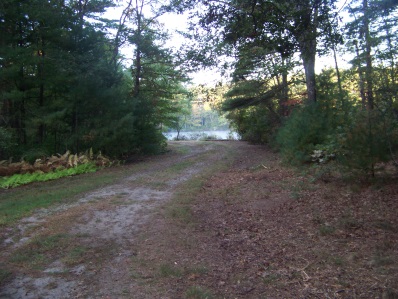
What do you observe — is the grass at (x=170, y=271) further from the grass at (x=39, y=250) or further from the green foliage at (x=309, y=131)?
the green foliage at (x=309, y=131)

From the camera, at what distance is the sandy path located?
3.38 m

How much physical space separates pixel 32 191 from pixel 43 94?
622 centimetres

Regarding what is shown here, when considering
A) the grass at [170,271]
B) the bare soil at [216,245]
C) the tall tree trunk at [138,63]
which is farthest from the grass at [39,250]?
the tall tree trunk at [138,63]

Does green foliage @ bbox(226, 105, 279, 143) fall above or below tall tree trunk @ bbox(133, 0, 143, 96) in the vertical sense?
below

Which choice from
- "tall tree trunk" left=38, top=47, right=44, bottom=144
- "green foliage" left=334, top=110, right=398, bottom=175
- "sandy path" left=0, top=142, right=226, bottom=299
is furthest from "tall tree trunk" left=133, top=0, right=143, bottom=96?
"green foliage" left=334, top=110, right=398, bottom=175

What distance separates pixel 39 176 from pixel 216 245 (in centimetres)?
793

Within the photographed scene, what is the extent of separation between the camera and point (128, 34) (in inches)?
611

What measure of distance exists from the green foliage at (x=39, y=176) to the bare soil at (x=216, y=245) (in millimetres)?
3573

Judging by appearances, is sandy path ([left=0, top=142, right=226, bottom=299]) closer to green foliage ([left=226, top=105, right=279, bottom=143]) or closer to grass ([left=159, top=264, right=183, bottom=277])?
grass ([left=159, top=264, right=183, bottom=277])

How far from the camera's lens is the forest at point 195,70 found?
19.4ft

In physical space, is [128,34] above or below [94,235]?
above

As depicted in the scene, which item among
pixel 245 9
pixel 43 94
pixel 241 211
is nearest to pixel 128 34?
pixel 43 94

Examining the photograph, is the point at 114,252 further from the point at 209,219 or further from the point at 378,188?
the point at 378,188

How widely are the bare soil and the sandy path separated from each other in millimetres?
16
